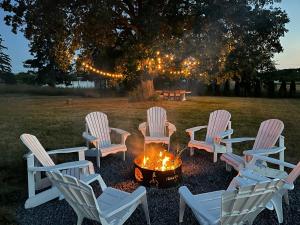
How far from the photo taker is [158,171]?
160 inches

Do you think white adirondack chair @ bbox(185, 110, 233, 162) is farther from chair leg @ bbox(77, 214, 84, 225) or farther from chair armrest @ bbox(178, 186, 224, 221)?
chair leg @ bbox(77, 214, 84, 225)

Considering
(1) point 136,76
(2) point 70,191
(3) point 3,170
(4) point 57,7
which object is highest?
(4) point 57,7

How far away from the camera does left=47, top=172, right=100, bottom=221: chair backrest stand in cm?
251

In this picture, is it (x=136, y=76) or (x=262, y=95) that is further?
(x=262, y=95)

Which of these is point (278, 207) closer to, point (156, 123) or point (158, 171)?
point (158, 171)

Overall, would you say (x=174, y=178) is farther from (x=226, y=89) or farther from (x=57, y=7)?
(x=226, y=89)

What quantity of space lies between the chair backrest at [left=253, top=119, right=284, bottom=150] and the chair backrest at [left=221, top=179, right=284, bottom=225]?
197cm

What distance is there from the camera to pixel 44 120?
9992mm

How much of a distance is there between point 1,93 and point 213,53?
19.1 meters

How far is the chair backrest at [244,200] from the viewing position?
237 cm

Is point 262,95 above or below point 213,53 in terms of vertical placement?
below

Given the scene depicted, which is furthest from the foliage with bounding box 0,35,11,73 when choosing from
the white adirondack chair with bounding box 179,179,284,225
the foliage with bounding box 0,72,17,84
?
the white adirondack chair with bounding box 179,179,284,225

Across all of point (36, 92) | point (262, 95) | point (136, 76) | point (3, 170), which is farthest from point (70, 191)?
point (36, 92)

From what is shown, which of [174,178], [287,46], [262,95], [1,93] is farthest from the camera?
[1,93]
